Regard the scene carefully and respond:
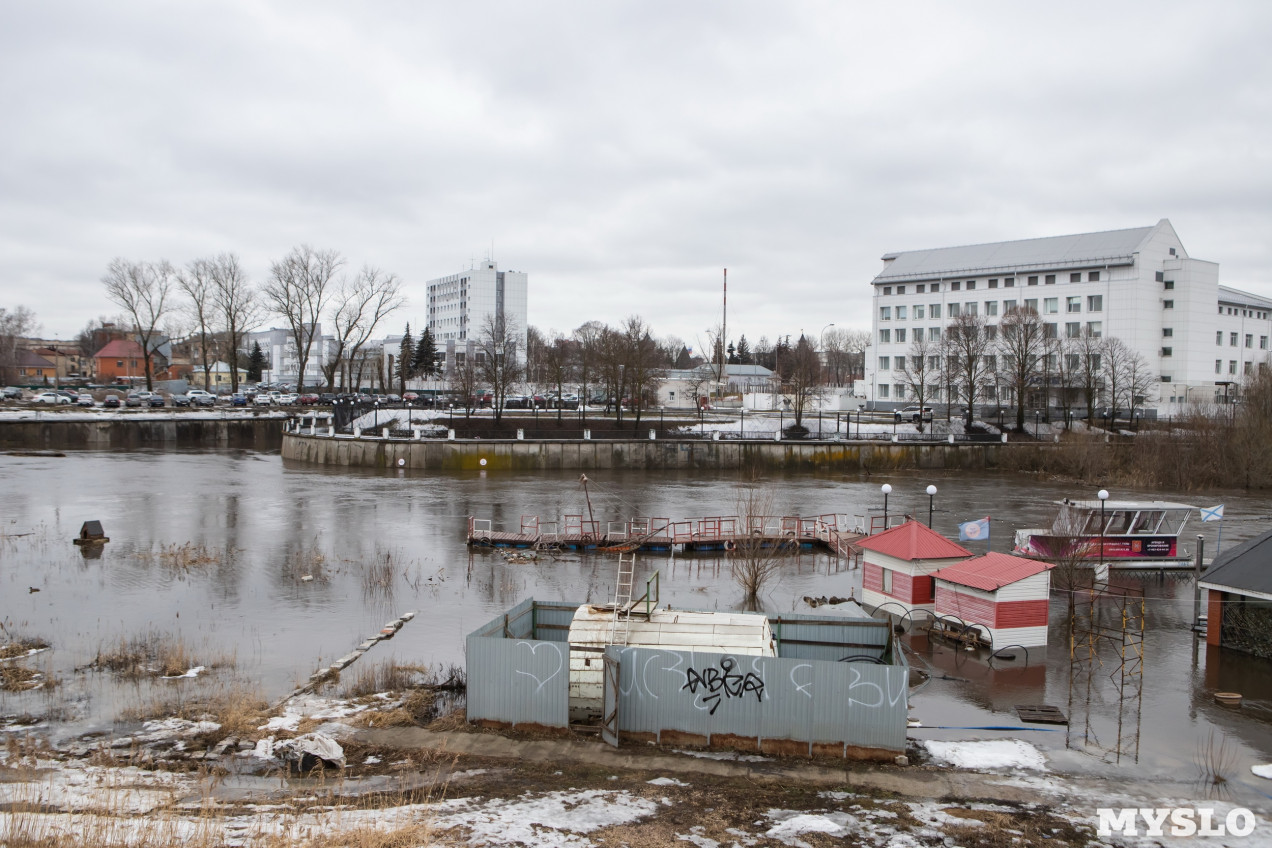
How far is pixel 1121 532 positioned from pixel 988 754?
19.6 m

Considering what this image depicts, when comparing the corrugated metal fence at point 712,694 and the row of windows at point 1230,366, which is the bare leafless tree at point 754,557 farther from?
the row of windows at point 1230,366

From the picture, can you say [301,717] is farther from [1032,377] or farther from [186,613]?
[1032,377]

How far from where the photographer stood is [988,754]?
14.4 metres

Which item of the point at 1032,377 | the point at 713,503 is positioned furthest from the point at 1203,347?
the point at 713,503

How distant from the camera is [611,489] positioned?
175 ft

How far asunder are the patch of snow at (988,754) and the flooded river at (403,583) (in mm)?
448

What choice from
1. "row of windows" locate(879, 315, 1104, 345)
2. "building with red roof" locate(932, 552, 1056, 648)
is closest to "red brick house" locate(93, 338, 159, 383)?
"row of windows" locate(879, 315, 1104, 345)

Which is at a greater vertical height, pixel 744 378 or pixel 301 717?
pixel 744 378

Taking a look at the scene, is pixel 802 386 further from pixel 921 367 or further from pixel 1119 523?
pixel 1119 523

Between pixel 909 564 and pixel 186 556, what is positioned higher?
pixel 909 564

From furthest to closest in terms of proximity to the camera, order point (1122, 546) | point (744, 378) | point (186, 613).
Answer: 1. point (744, 378)
2. point (1122, 546)
3. point (186, 613)

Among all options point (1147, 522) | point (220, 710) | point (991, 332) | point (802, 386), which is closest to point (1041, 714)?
point (220, 710)

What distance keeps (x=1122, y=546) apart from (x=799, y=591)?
11.9 meters

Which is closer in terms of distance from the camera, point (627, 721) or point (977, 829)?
point (977, 829)
